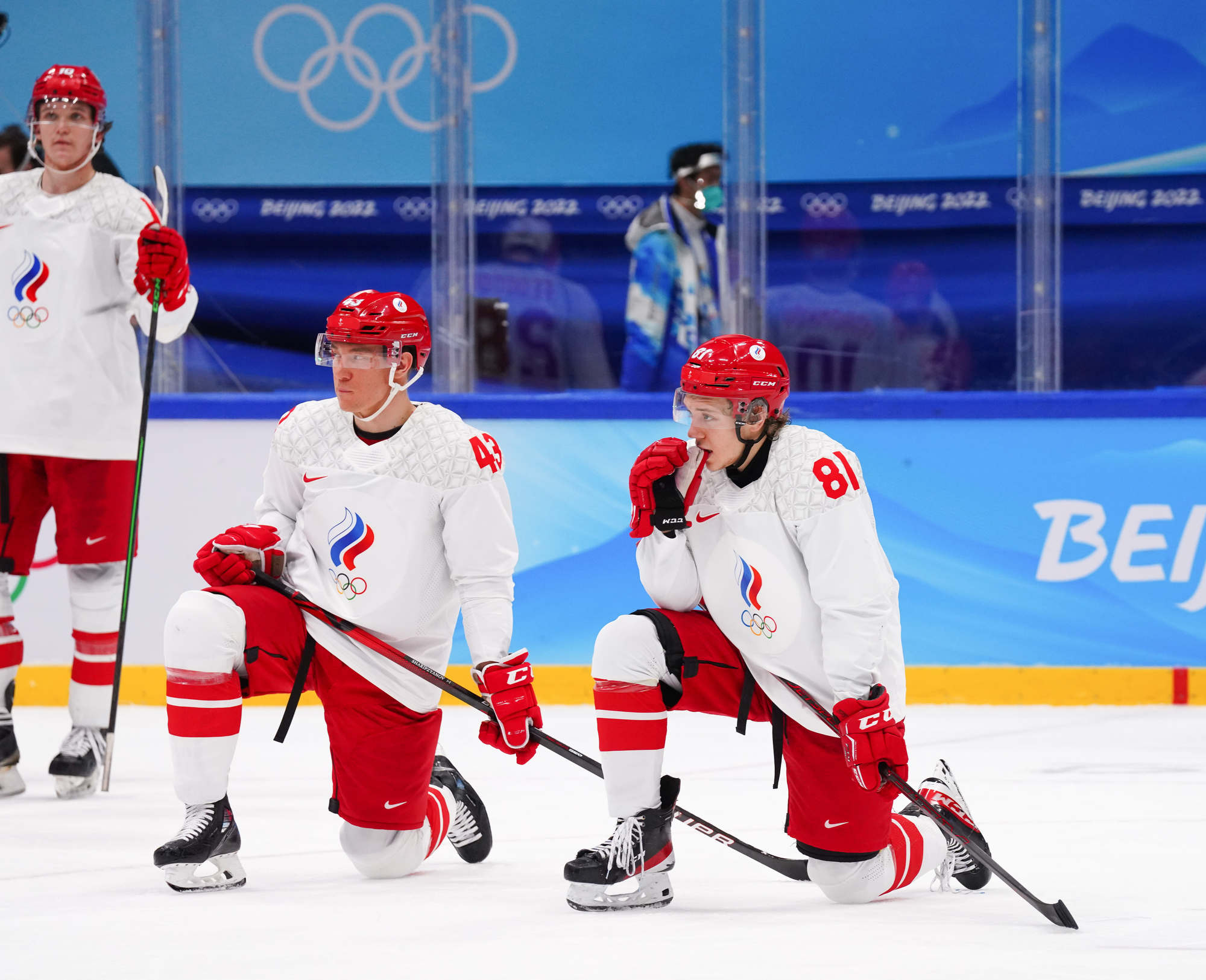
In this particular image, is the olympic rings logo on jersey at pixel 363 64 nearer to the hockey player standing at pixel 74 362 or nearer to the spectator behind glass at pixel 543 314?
the spectator behind glass at pixel 543 314

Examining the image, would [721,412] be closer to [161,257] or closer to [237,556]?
[237,556]

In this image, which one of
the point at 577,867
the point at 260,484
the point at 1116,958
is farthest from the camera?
the point at 260,484

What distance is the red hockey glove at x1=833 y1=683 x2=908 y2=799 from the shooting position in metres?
2.32

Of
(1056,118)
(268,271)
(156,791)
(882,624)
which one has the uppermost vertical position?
(1056,118)

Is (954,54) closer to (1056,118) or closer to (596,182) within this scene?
(1056,118)

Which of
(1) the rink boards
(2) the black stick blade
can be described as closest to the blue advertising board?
(1) the rink boards

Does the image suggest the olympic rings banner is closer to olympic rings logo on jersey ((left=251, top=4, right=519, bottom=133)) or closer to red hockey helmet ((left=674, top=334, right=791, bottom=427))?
olympic rings logo on jersey ((left=251, top=4, right=519, bottom=133))

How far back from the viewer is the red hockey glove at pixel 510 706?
2.48m

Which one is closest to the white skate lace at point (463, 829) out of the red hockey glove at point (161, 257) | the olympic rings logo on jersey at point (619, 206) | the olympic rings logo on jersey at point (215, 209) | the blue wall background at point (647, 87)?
the red hockey glove at point (161, 257)

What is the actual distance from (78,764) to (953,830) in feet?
6.67

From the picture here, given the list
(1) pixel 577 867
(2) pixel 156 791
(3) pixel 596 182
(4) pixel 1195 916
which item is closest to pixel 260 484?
(2) pixel 156 791

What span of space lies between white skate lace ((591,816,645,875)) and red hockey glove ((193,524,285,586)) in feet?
2.39

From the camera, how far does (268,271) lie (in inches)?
254

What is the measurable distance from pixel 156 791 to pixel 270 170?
330cm
